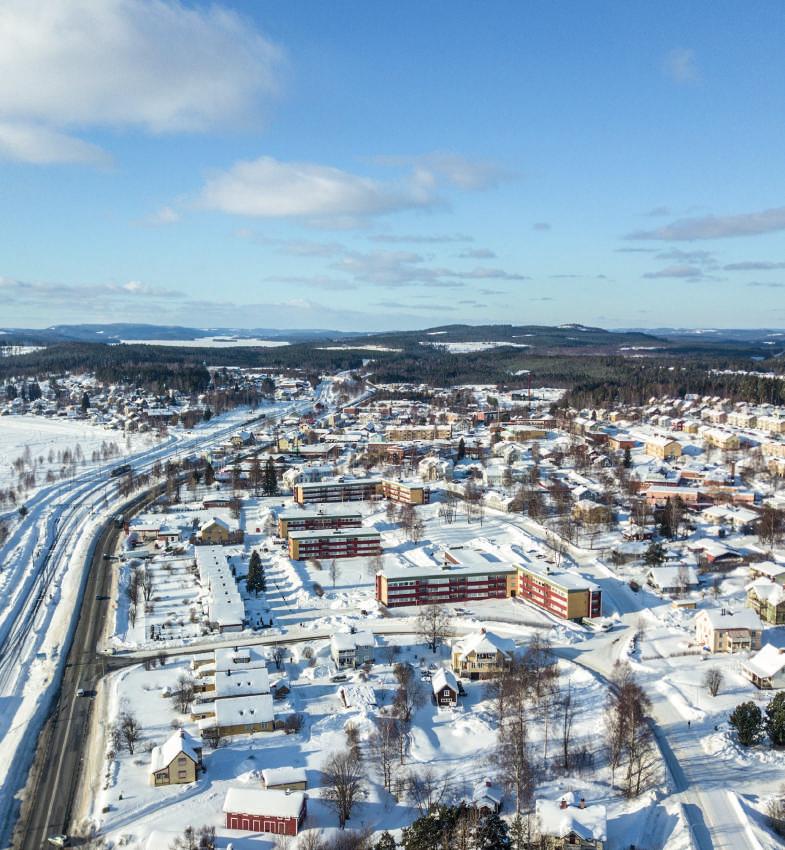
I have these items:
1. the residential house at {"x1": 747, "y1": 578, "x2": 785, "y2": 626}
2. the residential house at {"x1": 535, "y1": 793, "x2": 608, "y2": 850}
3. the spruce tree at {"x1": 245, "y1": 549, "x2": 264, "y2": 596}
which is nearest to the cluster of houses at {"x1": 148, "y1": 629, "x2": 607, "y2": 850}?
the residential house at {"x1": 535, "y1": 793, "x2": 608, "y2": 850}

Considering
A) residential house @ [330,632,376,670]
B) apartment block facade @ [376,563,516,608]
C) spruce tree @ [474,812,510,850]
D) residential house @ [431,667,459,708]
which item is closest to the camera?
spruce tree @ [474,812,510,850]

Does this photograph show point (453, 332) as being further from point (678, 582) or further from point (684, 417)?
point (678, 582)

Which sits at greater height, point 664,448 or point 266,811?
point 664,448

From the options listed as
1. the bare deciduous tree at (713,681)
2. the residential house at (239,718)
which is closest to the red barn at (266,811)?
the residential house at (239,718)

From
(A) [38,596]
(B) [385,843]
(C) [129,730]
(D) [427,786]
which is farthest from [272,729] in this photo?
(A) [38,596]

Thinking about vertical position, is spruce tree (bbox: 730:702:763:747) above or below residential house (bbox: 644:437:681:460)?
below

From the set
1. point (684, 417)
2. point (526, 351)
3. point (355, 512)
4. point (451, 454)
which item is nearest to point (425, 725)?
point (355, 512)

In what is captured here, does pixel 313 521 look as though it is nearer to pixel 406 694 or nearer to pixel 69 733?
pixel 406 694

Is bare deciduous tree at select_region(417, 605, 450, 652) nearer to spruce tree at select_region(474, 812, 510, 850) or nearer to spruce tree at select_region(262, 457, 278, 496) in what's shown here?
spruce tree at select_region(474, 812, 510, 850)
